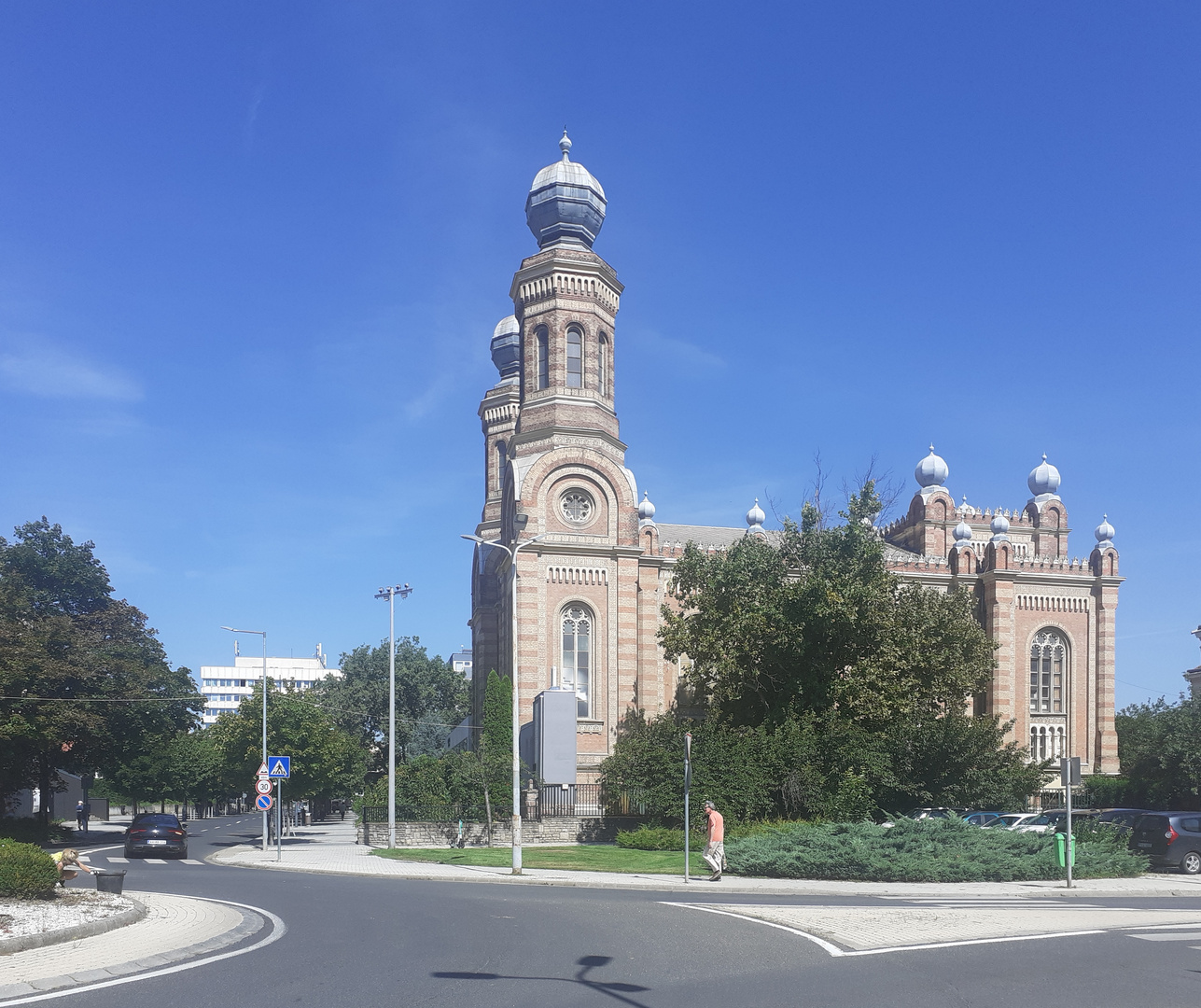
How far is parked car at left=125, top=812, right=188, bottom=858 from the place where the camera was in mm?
33188

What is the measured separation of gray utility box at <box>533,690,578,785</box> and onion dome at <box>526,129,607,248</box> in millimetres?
30924

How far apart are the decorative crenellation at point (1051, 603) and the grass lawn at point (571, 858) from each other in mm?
25648

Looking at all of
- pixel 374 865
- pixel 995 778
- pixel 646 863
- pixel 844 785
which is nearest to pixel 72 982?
pixel 646 863

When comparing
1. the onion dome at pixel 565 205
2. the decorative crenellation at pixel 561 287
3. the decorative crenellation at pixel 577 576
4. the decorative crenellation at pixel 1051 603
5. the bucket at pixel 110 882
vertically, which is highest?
the onion dome at pixel 565 205

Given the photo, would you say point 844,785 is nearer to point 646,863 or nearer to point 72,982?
point 646,863

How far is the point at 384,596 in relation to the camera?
43656 millimetres

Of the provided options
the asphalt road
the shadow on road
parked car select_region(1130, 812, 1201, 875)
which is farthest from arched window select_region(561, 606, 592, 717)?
the shadow on road

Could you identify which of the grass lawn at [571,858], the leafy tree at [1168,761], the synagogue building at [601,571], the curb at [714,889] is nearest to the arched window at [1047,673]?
A: the synagogue building at [601,571]

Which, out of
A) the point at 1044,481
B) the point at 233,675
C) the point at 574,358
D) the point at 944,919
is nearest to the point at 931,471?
the point at 1044,481

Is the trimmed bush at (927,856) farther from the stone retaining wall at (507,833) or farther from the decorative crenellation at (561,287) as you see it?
the decorative crenellation at (561,287)

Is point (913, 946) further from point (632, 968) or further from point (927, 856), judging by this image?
point (927, 856)

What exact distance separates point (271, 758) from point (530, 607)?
11684mm

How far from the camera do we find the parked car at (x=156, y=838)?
1307 inches

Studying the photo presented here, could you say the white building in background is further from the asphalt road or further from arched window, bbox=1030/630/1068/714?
the asphalt road
